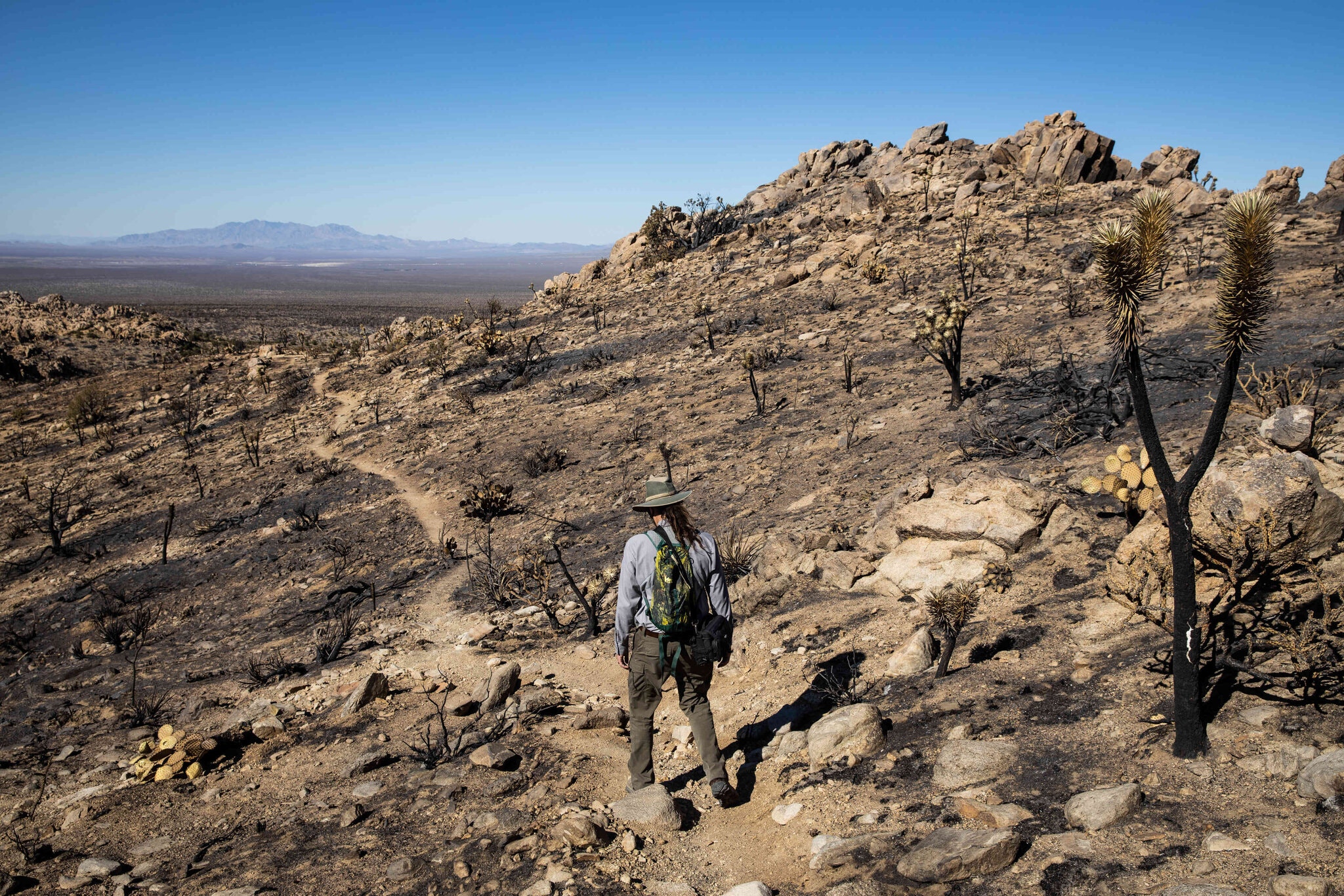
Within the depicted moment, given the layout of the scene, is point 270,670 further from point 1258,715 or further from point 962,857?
point 1258,715

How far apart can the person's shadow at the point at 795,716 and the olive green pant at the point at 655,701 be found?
0.96 feet

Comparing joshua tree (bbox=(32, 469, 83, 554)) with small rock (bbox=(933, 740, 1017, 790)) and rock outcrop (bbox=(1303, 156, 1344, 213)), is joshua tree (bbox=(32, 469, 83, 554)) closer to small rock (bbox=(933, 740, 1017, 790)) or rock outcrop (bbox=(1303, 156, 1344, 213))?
small rock (bbox=(933, 740, 1017, 790))

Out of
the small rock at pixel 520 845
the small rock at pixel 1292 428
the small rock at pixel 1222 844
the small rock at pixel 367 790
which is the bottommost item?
the small rock at pixel 367 790

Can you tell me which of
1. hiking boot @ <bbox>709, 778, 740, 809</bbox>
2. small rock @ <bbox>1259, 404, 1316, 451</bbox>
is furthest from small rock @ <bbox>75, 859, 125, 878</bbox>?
small rock @ <bbox>1259, 404, 1316, 451</bbox>

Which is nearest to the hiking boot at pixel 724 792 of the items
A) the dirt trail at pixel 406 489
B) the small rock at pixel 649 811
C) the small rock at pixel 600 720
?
the small rock at pixel 649 811

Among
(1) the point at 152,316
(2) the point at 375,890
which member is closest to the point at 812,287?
(2) the point at 375,890

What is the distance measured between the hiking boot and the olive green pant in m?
0.03

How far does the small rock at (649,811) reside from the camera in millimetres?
4004

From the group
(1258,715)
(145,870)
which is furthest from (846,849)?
(145,870)

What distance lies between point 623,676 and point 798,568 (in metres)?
2.04

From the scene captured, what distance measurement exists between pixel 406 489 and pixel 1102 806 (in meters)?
12.9

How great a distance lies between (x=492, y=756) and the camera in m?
4.88

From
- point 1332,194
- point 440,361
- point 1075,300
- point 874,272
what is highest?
point 1332,194

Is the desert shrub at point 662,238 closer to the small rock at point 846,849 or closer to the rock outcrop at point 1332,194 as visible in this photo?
the rock outcrop at point 1332,194
